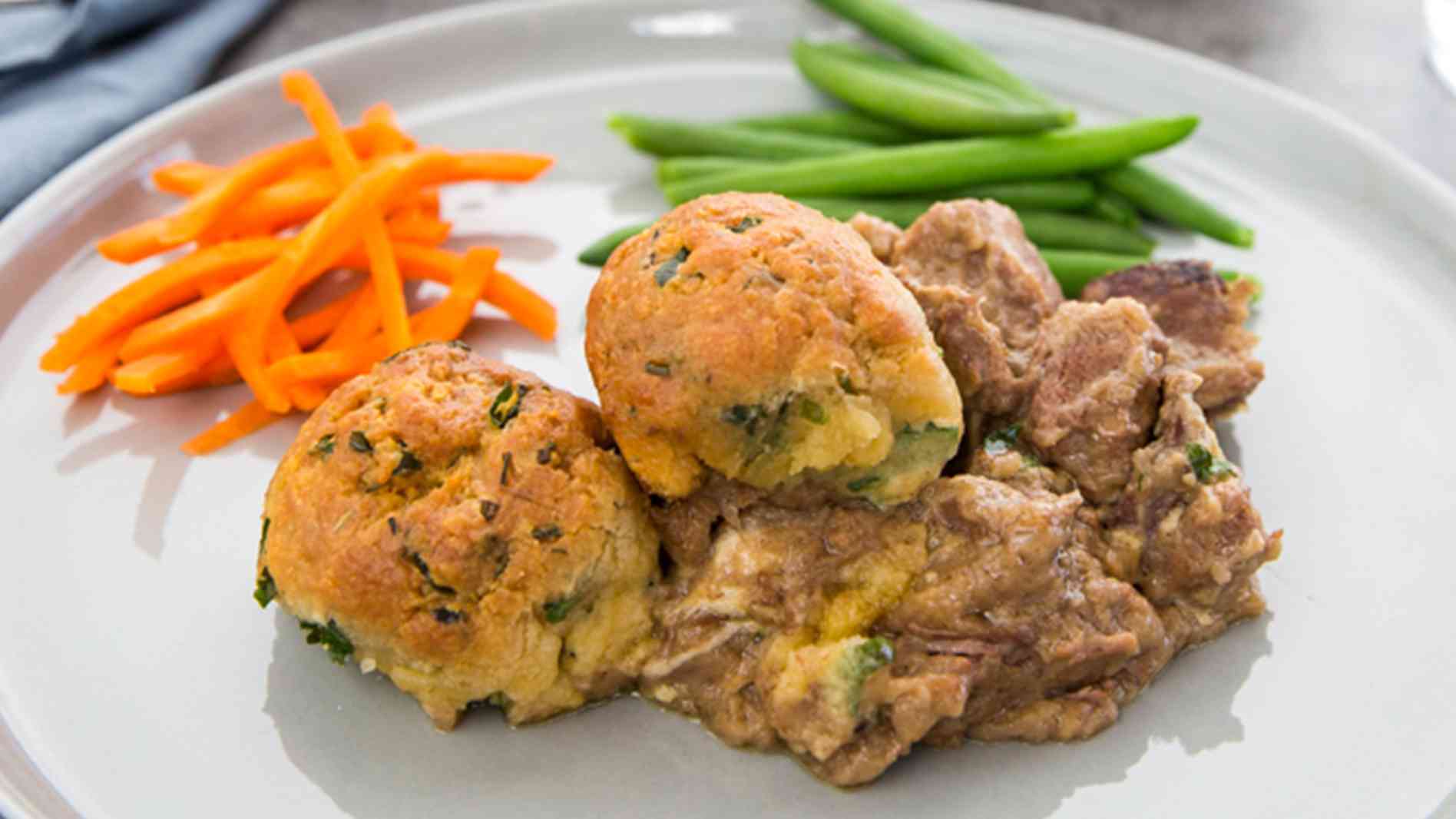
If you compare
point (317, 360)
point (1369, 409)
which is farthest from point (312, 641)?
point (1369, 409)

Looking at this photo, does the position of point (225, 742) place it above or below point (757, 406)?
below

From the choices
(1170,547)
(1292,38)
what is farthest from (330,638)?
(1292,38)

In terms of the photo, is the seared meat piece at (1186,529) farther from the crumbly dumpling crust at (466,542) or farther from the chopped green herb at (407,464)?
the chopped green herb at (407,464)

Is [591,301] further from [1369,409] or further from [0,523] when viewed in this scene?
[1369,409]

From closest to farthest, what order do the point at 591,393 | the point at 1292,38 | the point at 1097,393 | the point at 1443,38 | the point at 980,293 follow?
the point at 1097,393 < the point at 980,293 < the point at 591,393 < the point at 1443,38 < the point at 1292,38

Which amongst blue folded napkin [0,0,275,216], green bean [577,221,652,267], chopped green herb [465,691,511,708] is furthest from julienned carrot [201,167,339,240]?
chopped green herb [465,691,511,708]

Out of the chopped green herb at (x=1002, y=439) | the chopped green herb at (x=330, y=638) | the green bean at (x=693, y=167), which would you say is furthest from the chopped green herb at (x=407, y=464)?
the green bean at (x=693, y=167)

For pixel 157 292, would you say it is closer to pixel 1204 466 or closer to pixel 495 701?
pixel 495 701

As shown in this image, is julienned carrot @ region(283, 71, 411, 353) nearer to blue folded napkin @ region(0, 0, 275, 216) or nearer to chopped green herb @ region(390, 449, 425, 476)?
blue folded napkin @ region(0, 0, 275, 216)
